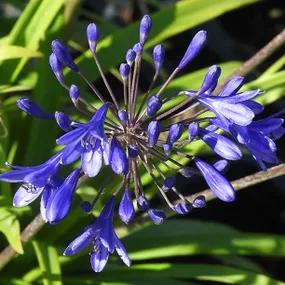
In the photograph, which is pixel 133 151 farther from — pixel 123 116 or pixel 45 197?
pixel 45 197

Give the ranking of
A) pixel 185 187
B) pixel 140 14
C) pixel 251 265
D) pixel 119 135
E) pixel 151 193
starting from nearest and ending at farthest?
pixel 119 135, pixel 151 193, pixel 251 265, pixel 185 187, pixel 140 14

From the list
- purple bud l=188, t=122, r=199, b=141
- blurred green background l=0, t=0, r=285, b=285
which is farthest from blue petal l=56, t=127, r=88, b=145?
blurred green background l=0, t=0, r=285, b=285

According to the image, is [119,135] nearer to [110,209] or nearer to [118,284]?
[110,209]

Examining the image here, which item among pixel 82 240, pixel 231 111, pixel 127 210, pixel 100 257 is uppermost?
pixel 231 111

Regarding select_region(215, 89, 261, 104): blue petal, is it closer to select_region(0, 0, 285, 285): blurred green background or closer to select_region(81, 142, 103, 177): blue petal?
select_region(81, 142, 103, 177): blue petal

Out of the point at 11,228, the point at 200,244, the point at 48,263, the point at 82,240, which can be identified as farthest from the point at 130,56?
the point at 200,244

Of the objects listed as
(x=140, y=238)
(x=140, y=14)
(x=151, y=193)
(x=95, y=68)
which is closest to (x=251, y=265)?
(x=140, y=238)
